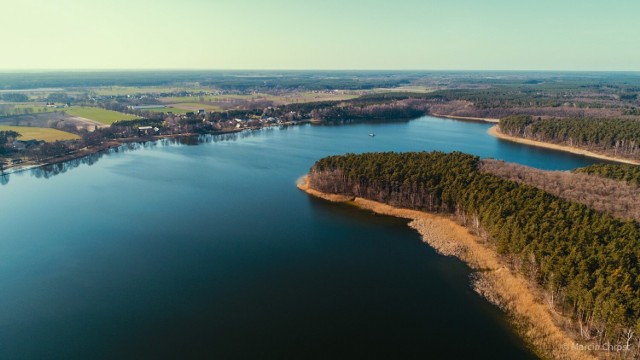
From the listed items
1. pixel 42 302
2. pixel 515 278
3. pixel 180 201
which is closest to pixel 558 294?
pixel 515 278

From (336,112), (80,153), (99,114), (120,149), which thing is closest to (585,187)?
(120,149)

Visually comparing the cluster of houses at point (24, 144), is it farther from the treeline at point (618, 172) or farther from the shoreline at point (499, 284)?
the treeline at point (618, 172)

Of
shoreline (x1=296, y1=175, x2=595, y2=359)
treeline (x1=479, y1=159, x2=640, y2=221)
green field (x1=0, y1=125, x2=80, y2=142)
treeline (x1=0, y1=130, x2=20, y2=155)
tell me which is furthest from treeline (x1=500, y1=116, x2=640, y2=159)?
treeline (x1=0, y1=130, x2=20, y2=155)

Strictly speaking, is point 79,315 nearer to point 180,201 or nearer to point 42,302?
point 42,302

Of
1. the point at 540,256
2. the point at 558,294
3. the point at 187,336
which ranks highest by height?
the point at 540,256

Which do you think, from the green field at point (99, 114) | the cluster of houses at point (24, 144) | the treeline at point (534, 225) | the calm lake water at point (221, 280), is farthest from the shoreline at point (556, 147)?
the green field at point (99, 114)

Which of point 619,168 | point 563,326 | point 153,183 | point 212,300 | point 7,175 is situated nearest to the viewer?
point 563,326
